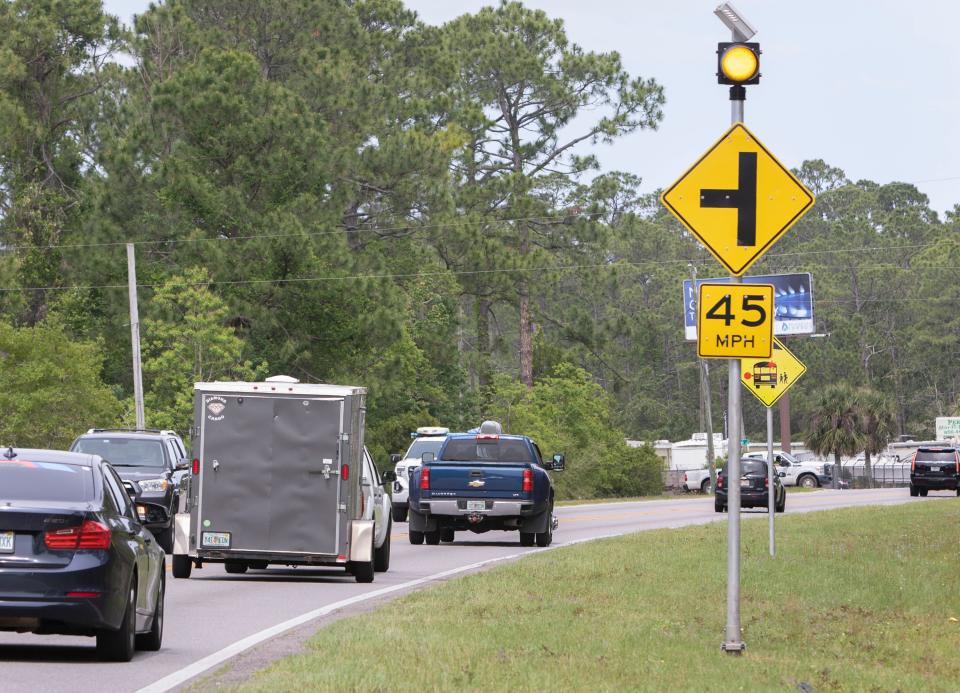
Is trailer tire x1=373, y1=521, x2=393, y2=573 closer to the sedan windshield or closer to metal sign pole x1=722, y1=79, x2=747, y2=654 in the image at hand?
the sedan windshield

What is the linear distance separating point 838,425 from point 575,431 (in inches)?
837

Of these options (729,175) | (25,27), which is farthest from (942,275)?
(729,175)

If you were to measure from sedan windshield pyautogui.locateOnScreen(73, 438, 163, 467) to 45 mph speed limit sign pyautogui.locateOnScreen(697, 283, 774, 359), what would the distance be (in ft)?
53.5

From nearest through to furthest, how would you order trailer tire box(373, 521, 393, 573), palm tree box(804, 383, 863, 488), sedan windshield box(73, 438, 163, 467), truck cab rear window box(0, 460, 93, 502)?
truck cab rear window box(0, 460, 93, 502) < trailer tire box(373, 521, 393, 573) < sedan windshield box(73, 438, 163, 467) < palm tree box(804, 383, 863, 488)

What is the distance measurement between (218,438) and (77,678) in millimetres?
8608

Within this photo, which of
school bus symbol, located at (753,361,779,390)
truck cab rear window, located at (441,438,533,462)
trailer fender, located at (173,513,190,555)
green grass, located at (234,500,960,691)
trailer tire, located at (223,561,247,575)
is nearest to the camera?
green grass, located at (234,500,960,691)

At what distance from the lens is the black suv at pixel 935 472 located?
58531 mm

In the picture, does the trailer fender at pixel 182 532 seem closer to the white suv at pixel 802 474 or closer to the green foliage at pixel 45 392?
the green foliage at pixel 45 392

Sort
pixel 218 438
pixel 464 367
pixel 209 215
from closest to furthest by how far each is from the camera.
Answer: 1. pixel 218 438
2. pixel 209 215
3. pixel 464 367

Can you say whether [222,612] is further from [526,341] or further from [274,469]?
[526,341]

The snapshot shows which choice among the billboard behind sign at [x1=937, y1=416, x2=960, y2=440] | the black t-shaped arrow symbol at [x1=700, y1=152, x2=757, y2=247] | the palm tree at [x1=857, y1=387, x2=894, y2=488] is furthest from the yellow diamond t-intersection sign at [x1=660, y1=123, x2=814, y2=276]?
the palm tree at [x1=857, y1=387, x2=894, y2=488]

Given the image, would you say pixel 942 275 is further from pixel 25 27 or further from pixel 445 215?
pixel 25 27

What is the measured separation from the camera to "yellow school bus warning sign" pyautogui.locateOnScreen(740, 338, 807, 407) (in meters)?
23.7

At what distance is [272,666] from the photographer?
455 inches
